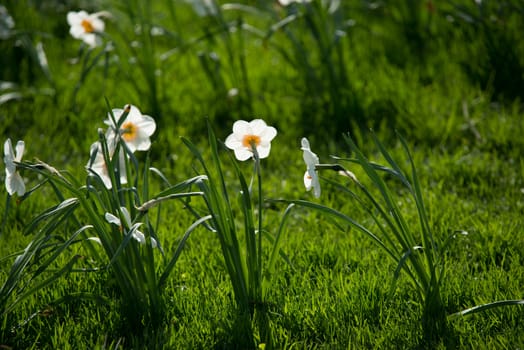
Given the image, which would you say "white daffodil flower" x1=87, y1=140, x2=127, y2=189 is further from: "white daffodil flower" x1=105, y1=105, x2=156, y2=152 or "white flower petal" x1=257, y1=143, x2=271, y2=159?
"white flower petal" x1=257, y1=143, x2=271, y2=159

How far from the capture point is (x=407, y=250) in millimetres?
1772

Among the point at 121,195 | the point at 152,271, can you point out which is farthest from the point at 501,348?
the point at 121,195

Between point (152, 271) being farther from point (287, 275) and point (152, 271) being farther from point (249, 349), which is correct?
point (287, 275)

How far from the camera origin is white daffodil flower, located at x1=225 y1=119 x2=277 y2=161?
70.7 inches

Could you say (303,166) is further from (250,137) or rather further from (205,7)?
(250,137)

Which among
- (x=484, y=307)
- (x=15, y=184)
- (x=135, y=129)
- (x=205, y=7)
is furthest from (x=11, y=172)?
(x=205, y=7)

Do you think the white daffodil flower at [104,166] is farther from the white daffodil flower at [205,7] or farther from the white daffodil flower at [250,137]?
the white daffodil flower at [205,7]

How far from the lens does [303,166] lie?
3088mm

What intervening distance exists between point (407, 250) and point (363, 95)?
1869 millimetres

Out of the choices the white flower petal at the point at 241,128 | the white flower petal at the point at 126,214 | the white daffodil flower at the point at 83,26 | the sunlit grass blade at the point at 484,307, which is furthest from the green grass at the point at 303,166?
the white flower petal at the point at 241,128

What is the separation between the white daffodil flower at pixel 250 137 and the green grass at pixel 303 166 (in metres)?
0.38

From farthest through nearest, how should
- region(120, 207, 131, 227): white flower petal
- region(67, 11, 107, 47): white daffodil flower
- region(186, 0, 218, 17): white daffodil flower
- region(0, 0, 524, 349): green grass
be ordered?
region(186, 0, 218, 17): white daffodil flower
region(67, 11, 107, 47): white daffodil flower
region(0, 0, 524, 349): green grass
region(120, 207, 131, 227): white flower petal

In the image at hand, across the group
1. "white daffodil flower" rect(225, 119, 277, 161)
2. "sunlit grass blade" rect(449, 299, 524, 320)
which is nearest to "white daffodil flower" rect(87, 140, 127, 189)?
"white daffodil flower" rect(225, 119, 277, 161)

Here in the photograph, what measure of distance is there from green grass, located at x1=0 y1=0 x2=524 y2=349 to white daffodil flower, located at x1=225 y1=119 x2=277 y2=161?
381mm
